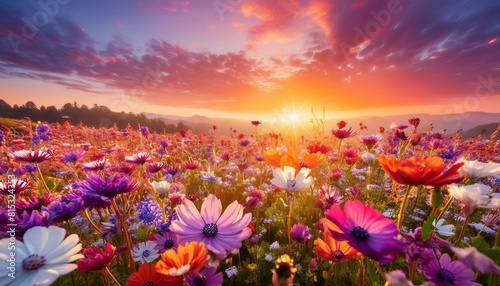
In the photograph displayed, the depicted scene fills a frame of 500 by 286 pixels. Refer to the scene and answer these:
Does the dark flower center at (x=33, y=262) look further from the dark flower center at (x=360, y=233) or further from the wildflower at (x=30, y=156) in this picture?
the wildflower at (x=30, y=156)

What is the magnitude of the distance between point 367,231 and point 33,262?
3.58 feet

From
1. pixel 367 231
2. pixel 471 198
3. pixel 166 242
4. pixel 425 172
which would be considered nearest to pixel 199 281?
pixel 166 242

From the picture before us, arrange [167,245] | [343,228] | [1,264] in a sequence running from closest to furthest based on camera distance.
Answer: [1,264], [343,228], [167,245]

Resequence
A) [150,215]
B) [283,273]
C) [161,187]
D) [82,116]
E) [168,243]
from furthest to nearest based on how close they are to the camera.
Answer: [82,116], [161,187], [150,215], [168,243], [283,273]

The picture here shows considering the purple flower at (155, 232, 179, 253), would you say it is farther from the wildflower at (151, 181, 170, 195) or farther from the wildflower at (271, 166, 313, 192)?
the wildflower at (271, 166, 313, 192)

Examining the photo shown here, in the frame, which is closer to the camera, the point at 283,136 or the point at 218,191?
the point at 218,191

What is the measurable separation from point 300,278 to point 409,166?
137cm

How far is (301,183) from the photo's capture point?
4.65 ft

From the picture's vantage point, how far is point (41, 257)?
0.78 meters

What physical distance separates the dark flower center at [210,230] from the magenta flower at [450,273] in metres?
0.81

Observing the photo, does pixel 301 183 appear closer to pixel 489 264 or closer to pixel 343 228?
pixel 343 228

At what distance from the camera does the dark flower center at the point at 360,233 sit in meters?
0.84

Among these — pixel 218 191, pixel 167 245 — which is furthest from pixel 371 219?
pixel 218 191

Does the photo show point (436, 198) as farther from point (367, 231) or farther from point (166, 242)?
point (166, 242)
